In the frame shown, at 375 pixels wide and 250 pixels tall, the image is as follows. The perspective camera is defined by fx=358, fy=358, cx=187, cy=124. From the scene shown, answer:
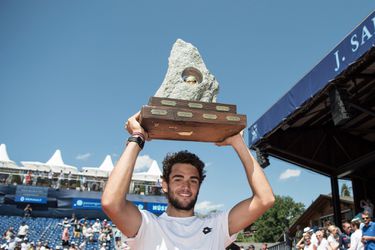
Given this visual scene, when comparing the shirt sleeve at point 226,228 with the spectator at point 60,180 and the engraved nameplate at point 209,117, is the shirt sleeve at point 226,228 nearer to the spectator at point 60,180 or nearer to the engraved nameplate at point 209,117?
the engraved nameplate at point 209,117

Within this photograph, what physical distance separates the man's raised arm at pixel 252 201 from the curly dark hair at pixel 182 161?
0.24 meters

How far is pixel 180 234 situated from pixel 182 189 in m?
0.23

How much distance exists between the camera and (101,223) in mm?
24891

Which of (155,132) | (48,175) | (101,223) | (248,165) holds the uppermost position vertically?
(48,175)

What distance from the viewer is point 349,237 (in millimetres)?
7184

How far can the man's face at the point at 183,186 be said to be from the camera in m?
1.90

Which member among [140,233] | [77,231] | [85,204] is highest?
[85,204]

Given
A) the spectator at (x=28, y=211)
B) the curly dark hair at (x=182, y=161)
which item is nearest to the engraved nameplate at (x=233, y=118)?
the curly dark hair at (x=182, y=161)

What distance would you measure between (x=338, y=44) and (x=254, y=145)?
3.79m

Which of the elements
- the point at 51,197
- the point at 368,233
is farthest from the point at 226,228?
the point at 51,197

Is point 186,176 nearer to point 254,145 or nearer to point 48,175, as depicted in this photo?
point 254,145

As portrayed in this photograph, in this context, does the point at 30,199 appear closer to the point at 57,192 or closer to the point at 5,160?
the point at 57,192

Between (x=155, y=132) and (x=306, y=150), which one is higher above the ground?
(x=306, y=150)

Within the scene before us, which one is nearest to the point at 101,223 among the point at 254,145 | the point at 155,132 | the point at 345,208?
the point at 345,208
